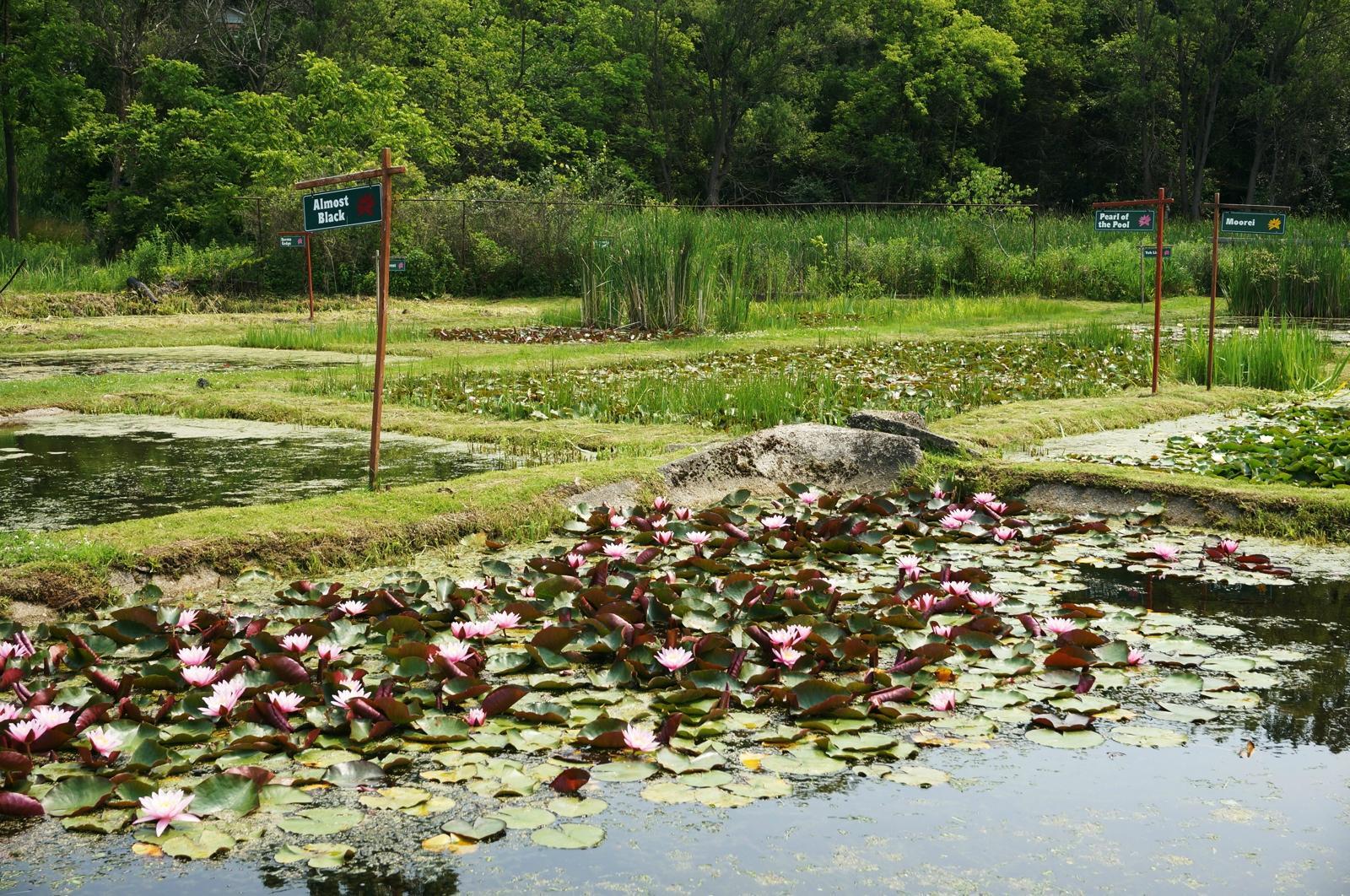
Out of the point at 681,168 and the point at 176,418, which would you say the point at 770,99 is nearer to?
the point at 681,168

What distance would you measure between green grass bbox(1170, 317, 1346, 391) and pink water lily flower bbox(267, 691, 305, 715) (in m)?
8.23

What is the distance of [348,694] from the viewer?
3045mm

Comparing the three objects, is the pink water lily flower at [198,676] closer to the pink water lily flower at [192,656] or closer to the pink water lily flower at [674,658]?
the pink water lily flower at [192,656]

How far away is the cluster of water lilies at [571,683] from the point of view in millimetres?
2750

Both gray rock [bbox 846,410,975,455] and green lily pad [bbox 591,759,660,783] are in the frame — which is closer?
green lily pad [bbox 591,759,660,783]

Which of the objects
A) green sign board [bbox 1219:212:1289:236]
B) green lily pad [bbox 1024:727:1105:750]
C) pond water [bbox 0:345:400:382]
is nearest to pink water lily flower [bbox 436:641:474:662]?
green lily pad [bbox 1024:727:1105:750]

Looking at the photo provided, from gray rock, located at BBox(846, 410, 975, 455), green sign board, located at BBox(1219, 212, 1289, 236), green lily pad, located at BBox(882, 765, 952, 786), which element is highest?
green sign board, located at BBox(1219, 212, 1289, 236)

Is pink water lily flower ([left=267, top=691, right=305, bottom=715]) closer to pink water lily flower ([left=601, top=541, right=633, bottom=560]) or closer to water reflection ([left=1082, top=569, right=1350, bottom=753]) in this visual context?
pink water lily flower ([left=601, top=541, right=633, bottom=560])

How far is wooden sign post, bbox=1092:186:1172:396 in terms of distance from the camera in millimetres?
8422

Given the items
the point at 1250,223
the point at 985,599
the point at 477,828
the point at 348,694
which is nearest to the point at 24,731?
the point at 348,694

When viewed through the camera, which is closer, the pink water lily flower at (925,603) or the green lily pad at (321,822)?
the green lily pad at (321,822)

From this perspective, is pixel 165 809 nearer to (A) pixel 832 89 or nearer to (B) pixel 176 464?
(B) pixel 176 464

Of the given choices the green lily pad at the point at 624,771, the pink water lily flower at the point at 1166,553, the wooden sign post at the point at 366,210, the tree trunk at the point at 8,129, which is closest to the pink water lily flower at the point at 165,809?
the green lily pad at the point at 624,771

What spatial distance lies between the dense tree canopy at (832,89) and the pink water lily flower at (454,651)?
89.9ft
